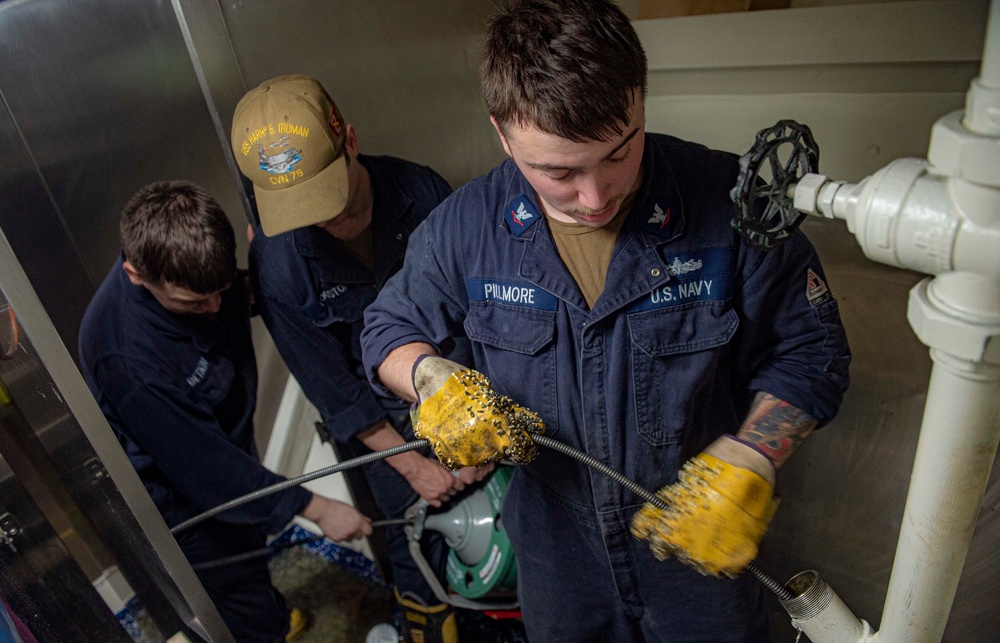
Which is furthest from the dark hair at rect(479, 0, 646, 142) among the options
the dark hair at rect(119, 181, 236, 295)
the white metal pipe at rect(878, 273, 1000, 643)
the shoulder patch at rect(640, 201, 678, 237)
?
the dark hair at rect(119, 181, 236, 295)

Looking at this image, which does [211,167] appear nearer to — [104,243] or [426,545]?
[104,243]

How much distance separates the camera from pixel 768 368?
98 centimetres

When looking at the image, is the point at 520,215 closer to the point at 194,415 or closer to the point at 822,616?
the point at 822,616

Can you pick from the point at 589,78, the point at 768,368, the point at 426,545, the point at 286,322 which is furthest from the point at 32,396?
the point at 426,545

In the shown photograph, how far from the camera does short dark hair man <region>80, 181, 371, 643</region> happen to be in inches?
49.9

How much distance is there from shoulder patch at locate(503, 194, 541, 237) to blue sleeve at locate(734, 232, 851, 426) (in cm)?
29

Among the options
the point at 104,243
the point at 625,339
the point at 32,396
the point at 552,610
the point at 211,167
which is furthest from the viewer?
the point at 211,167

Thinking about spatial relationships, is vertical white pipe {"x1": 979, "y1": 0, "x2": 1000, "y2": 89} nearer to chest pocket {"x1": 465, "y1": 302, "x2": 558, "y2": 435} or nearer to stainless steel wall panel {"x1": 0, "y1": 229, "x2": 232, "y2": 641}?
chest pocket {"x1": 465, "y1": 302, "x2": 558, "y2": 435}

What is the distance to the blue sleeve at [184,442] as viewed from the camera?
1284mm

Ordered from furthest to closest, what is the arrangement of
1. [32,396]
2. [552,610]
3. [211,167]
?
[211,167], [552,610], [32,396]

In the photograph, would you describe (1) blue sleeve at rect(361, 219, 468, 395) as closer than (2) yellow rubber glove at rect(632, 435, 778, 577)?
No

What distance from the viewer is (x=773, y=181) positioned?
715 mm

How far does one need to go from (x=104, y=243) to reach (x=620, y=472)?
1.25 meters

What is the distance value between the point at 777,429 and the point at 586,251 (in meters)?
0.35
